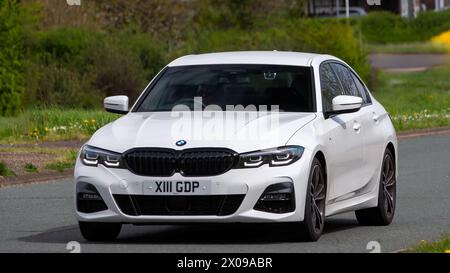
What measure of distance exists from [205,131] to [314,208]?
1081mm

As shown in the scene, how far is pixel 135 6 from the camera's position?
52.8m

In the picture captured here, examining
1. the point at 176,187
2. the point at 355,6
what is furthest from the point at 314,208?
the point at 355,6

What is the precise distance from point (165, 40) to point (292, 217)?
38754 millimetres

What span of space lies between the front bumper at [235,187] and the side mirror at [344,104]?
1042 mm

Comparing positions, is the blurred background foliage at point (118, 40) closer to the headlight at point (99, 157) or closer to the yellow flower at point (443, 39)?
the yellow flower at point (443, 39)

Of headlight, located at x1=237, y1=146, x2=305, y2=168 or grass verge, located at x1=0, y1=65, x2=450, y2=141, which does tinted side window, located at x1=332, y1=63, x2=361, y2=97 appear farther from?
grass verge, located at x1=0, y1=65, x2=450, y2=141

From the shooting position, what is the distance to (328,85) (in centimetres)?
1432

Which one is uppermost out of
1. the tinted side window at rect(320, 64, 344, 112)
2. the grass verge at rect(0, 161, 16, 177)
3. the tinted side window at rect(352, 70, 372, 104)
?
the tinted side window at rect(320, 64, 344, 112)

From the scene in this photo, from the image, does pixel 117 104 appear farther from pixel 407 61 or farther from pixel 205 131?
pixel 407 61

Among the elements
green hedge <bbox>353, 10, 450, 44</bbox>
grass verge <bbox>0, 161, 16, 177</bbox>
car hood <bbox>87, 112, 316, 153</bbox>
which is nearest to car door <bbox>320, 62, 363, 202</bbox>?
car hood <bbox>87, 112, 316, 153</bbox>

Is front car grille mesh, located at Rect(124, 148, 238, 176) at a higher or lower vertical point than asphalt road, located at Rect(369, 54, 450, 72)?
higher

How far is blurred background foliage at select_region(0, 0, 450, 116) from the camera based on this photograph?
124 feet

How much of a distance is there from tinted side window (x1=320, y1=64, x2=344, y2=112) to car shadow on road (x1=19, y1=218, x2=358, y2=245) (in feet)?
3.72
